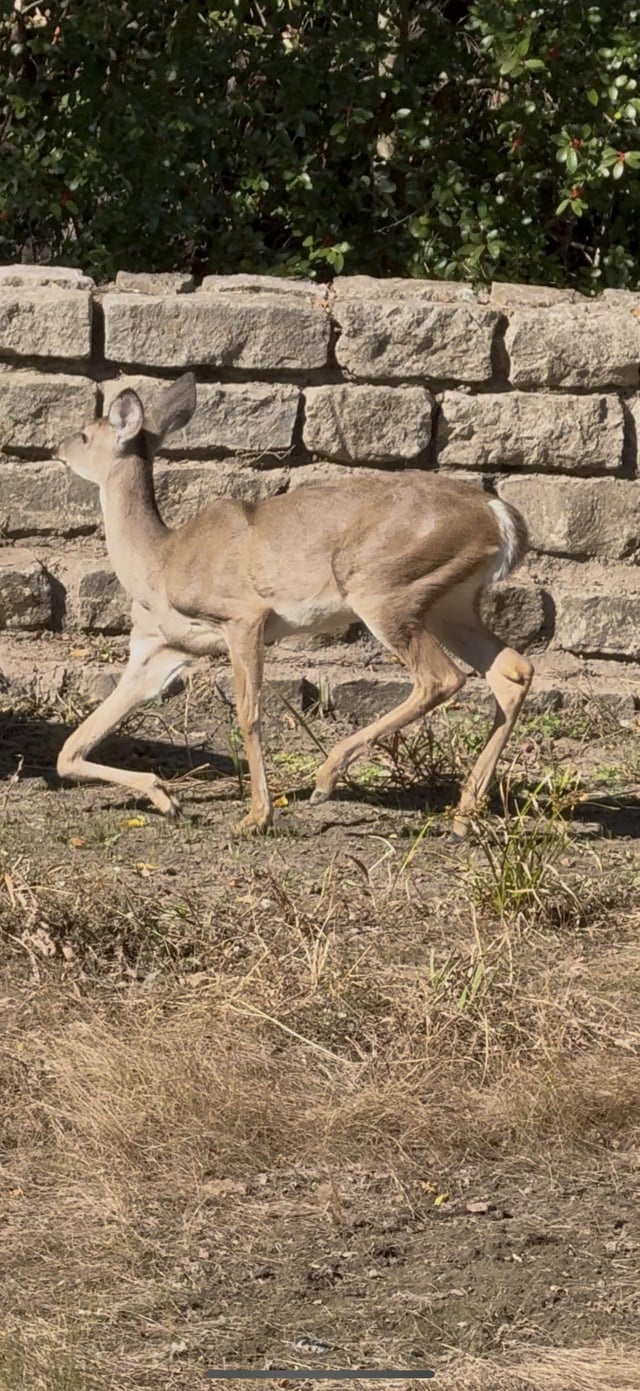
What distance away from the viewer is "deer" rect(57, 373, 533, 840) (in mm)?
6895

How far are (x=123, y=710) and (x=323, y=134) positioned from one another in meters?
4.19

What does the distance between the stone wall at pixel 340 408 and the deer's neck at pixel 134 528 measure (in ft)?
3.02

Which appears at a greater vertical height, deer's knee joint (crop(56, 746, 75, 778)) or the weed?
the weed

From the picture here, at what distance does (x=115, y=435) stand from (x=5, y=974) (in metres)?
2.65

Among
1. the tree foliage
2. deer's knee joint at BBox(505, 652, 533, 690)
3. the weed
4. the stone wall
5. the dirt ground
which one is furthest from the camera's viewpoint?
the tree foliage

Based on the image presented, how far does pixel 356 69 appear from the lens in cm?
991

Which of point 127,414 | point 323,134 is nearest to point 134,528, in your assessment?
point 127,414

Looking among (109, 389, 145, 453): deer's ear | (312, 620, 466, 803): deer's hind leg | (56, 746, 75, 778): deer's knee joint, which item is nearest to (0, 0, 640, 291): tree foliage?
(109, 389, 145, 453): deer's ear

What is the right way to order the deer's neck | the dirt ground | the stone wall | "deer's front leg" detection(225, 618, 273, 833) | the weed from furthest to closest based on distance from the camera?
1. the stone wall
2. the deer's neck
3. "deer's front leg" detection(225, 618, 273, 833)
4. the weed
5. the dirt ground

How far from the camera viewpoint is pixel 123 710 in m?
7.20

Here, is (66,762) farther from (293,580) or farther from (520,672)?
(520,672)

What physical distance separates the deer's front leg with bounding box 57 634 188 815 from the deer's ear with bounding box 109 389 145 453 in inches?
30.8

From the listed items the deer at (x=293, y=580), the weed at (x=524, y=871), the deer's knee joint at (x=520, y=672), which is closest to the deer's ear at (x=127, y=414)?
the deer at (x=293, y=580)

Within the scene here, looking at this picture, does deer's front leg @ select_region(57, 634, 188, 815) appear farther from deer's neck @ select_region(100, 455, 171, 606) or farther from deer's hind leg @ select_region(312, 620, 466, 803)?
deer's hind leg @ select_region(312, 620, 466, 803)
